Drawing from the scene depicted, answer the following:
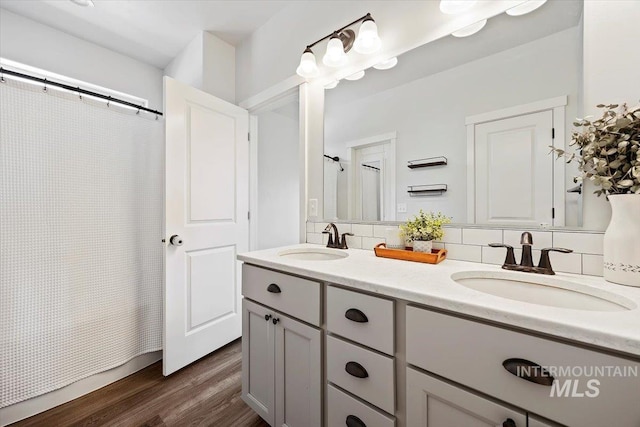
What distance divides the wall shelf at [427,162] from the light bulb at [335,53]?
0.75 meters

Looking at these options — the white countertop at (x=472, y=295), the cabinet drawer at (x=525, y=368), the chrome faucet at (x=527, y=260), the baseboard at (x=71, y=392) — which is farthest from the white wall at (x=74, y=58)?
the chrome faucet at (x=527, y=260)

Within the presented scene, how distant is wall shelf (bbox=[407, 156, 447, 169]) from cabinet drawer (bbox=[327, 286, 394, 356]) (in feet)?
2.58

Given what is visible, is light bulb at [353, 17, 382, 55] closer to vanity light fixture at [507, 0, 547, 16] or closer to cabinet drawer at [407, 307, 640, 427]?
vanity light fixture at [507, 0, 547, 16]

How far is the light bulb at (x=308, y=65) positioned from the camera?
1628 mm

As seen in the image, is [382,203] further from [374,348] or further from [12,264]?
[12,264]

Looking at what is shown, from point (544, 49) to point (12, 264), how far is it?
266 centimetres

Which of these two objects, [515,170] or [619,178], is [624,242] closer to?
[619,178]

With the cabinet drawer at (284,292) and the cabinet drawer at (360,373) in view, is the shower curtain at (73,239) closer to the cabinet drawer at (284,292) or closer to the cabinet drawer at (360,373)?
the cabinet drawer at (284,292)

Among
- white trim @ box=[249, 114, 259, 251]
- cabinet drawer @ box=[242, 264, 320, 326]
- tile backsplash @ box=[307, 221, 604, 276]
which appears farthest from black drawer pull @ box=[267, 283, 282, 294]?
white trim @ box=[249, 114, 259, 251]

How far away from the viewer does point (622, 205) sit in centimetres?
76

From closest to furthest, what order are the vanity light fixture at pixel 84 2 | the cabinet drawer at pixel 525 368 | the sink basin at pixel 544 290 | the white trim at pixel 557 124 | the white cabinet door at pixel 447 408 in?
the cabinet drawer at pixel 525 368
the white cabinet door at pixel 447 408
the sink basin at pixel 544 290
the white trim at pixel 557 124
the vanity light fixture at pixel 84 2

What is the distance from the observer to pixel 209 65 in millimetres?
2178

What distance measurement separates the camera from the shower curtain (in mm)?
1356

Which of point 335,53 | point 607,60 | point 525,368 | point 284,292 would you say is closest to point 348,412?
point 284,292
